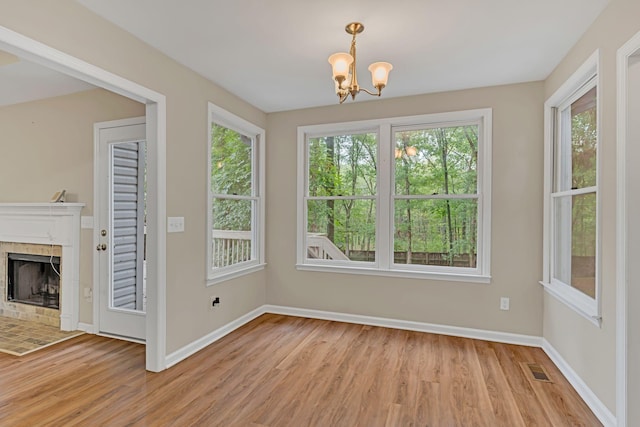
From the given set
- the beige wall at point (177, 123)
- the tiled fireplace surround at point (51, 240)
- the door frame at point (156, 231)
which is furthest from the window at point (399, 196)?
the tiled fireplace surround at point (51, 240)

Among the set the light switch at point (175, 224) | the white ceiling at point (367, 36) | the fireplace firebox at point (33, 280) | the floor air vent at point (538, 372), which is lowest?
the floor air vent at point (538, 372)

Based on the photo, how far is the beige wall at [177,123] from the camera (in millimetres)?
1994

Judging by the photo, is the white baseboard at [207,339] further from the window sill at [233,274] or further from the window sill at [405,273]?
the window sill at [405,273]

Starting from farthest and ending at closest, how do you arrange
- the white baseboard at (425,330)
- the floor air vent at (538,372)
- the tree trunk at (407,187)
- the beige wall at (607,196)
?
1. the tree trunk at (407,187)
2. the floor air vent at (538,372)
3. the white baseboard at (425,330)
4. the beige wall at (607,196)

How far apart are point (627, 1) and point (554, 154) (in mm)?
1429

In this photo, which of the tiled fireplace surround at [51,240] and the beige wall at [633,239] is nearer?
the beige wall at [633,239]

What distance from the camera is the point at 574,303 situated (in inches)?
98.1

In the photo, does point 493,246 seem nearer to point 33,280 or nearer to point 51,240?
point 51,240

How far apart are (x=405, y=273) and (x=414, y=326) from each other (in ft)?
1.93

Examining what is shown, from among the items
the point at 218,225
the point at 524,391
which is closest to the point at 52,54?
the point at 218,225

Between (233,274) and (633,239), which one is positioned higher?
(633,239)

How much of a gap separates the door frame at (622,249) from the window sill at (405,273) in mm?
1477

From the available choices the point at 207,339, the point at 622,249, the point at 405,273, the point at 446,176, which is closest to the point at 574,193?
the point at 622,249

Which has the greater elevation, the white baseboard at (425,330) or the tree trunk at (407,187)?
the tree trunk at (407,187)
